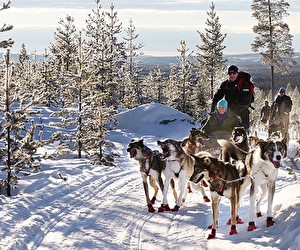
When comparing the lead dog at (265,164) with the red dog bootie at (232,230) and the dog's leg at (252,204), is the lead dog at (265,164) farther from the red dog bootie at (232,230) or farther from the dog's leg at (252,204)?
the red dog bootie at (232,230)

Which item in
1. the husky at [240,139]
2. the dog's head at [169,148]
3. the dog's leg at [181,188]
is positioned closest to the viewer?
the dog's head at [169,148]

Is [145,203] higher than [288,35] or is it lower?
lower

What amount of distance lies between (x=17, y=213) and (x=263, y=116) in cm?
1269

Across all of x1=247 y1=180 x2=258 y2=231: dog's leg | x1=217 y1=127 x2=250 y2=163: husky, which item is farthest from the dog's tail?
x1=247 y1=180 x2=258 y2=231: dog's leg

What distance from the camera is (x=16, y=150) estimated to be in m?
11.1

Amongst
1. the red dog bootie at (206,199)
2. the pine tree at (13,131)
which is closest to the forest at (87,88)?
the pine tree at (13,131)

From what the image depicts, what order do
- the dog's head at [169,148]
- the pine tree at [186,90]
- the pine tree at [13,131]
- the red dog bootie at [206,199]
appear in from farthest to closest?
1. the pine tree at [186,90]
2. the pine tree at [13,131]
3. the red dog bootie at [206,199]
4. the dog's head at [169,148]

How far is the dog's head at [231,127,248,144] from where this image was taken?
9.37m

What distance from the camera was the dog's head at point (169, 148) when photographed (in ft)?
Answer: 28.5

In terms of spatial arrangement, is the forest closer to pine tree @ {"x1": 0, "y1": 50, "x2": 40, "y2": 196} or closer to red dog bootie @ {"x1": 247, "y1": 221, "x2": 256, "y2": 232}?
pine tree @ {"x1": 0, "y1": 50, "x2": 40, "y2": 196}

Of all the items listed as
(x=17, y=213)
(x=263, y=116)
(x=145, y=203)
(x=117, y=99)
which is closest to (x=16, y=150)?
(x=17, y=213)

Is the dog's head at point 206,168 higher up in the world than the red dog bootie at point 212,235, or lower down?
higher up

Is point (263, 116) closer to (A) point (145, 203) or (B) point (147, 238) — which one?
(A) point (145, 203)

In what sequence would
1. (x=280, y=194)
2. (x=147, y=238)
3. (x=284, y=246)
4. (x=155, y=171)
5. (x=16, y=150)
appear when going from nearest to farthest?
1. (x=284, y=246)
2. (x=147, y=238)
3. (x=280, y=194)
4. (x=155, y=171)
5. (x=16, y=150)
